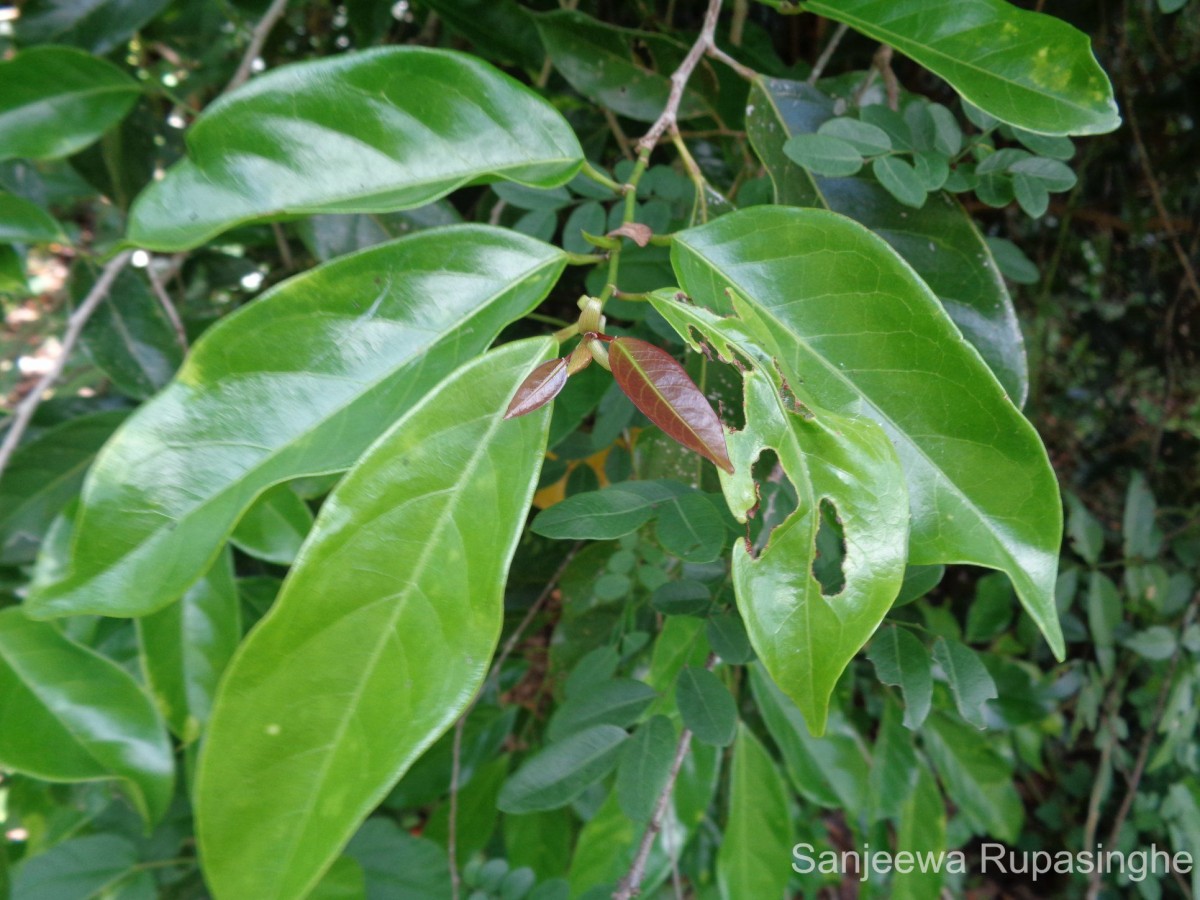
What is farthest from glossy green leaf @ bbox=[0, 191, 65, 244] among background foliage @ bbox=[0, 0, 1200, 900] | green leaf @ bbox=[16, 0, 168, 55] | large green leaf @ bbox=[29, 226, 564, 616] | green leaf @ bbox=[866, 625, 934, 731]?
green leaf @ bbox=[866, 625, 934, 731]

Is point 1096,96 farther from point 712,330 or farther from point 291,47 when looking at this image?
point 291,47

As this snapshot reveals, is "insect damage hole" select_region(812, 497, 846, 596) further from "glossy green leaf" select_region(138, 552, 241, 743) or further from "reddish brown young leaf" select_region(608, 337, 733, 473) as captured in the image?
"glossy green leaf" select_region(138, 552, 241, 743)

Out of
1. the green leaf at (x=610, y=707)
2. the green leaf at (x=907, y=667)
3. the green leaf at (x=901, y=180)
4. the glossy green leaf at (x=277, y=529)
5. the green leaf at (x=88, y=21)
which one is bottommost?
the green leaf at (x=610, y=707)

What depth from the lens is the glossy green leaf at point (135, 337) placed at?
70cm

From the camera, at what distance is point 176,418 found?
36cm

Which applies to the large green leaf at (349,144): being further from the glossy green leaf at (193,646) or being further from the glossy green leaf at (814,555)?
the glossy green leaf at (193,646)

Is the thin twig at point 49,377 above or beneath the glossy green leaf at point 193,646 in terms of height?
above

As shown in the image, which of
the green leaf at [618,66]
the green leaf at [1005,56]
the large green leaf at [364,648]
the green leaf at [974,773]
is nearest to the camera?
the large green leaf at [364,648]

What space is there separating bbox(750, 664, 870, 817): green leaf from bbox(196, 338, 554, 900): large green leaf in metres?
0.43

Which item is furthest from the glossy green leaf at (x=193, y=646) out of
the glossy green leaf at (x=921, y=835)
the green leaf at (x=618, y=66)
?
the glossy green leaf at (x=921, y=835)

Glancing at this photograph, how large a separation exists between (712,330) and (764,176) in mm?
344

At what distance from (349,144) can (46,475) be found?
0.53 meters

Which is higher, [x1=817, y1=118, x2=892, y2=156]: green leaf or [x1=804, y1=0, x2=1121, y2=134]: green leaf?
[x1=804, y1=0, x2=1121, y2=134]: green leaf

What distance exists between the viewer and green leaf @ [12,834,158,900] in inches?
28.4
